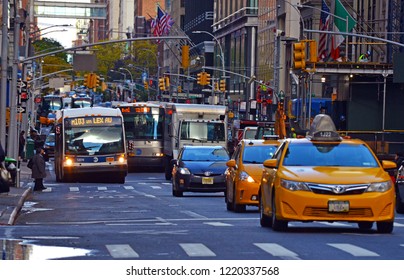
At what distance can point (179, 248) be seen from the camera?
629 inches

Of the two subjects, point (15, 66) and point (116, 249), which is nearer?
point (116, 249)


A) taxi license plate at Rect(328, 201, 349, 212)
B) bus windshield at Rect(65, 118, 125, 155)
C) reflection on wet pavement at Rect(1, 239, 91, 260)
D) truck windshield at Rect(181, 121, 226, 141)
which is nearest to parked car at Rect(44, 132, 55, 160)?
truck windshield at Rect(181, 121, 226, 141)

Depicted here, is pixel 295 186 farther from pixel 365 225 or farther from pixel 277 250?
pixel 277 250

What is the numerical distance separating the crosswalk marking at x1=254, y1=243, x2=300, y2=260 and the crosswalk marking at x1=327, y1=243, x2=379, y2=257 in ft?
2.41

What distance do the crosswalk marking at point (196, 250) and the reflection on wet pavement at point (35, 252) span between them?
1257 millimetres

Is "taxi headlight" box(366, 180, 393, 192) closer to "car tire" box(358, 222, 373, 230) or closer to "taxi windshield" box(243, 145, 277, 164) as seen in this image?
"car tire" box(358, 222, 373, 230)

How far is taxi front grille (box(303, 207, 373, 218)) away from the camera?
742 inches

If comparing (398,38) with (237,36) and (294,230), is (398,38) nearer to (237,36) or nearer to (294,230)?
(294,230)

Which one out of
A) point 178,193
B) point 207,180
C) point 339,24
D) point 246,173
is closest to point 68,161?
point 178,193

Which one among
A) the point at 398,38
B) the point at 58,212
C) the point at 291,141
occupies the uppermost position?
the point at 398,38

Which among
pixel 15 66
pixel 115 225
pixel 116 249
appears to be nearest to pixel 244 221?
pixel 115 225

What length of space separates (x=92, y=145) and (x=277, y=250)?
34717 millimetres
